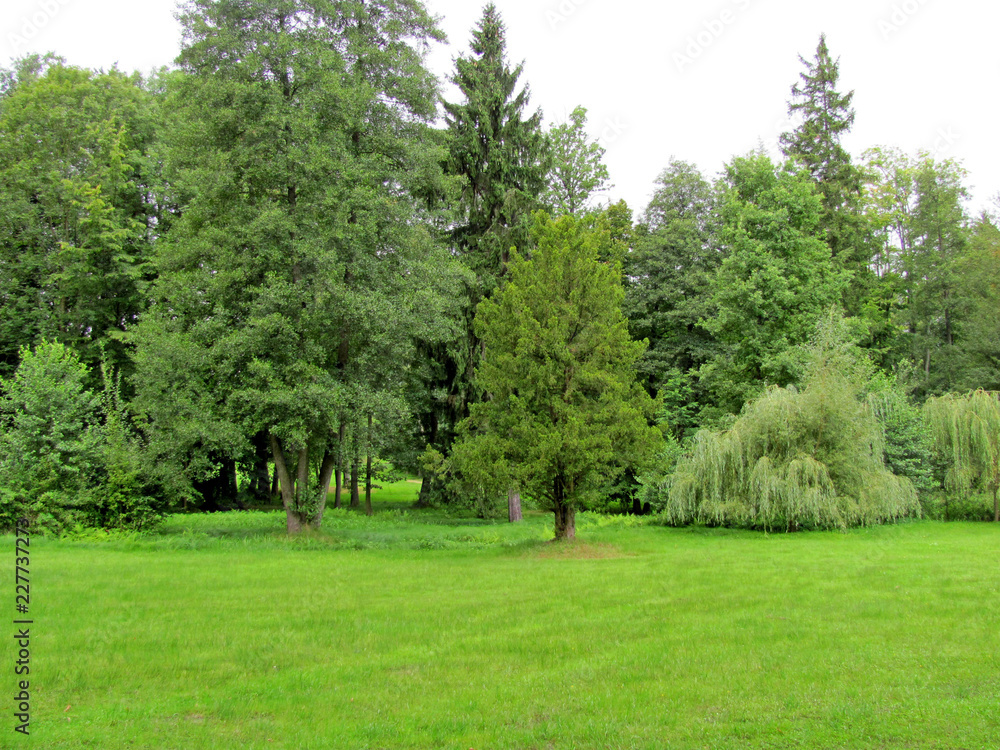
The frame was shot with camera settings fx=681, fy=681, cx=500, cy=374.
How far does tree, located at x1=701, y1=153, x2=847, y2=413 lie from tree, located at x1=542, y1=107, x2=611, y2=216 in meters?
7.48

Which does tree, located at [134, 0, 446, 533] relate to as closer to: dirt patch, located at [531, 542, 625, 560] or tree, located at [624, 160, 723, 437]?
dirt patch, located at [531, 542, 625, 560]

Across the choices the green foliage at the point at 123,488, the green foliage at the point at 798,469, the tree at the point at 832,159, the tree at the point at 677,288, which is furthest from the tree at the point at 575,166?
the green foliage at the point at 123,488

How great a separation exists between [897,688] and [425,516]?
25047 mm

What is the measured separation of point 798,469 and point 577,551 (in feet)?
27.0

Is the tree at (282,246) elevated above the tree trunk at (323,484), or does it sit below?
above

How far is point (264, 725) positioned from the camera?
5402 mm

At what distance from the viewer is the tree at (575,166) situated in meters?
34.7

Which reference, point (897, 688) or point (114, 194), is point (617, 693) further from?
point (114, 194)

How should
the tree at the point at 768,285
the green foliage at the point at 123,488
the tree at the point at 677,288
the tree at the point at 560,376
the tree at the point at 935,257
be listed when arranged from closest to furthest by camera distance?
the tree at the point at 560,376 → the green foliage at the point at 123,488 → the tree at the point at 768,285 → the tree at the point at 677,288 → the tree at the point at 935,257

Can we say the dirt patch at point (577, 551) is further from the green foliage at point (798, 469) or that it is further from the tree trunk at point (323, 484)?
the tree trunk at point (323, 484)

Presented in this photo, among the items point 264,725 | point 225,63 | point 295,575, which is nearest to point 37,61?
point 225,63

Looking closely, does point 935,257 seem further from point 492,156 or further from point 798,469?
point 492,156

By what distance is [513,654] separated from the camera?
24.2 ft

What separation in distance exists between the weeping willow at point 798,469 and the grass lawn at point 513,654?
239 inches
